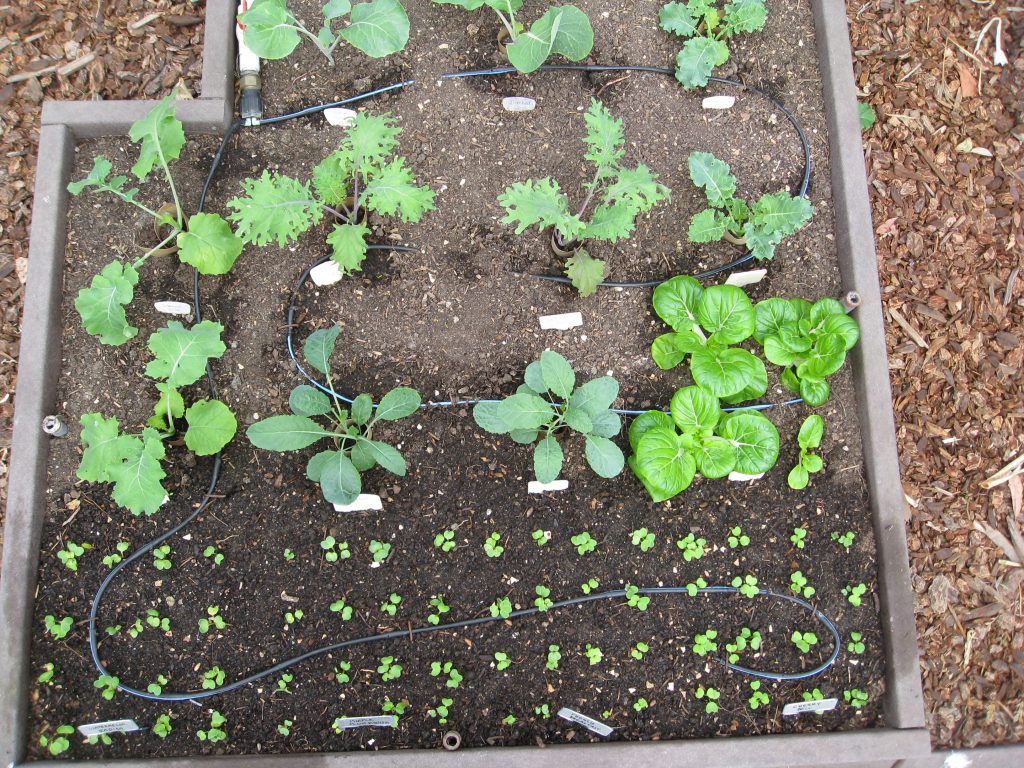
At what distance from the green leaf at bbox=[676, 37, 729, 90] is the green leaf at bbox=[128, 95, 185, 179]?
75.5 inches

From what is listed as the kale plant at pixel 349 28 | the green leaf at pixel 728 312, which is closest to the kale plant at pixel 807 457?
the green leaf at pixel 728 312

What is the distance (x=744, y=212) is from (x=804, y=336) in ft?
1.73

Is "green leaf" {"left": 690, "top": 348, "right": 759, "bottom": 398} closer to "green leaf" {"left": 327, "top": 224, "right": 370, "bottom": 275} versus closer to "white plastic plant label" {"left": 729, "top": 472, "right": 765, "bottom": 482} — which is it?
"white plastic plant label" {"left": 729, "top": 472, "right": 765, "bottom": 482}

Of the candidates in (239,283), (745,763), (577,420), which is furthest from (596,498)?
(239,283)

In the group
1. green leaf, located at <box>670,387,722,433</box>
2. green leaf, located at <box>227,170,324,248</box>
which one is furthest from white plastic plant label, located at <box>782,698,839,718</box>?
green leaf, located at <box>227,170,324,248</box>

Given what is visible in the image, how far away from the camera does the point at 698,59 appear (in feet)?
9.32

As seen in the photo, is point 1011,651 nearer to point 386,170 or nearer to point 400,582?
point 400,582

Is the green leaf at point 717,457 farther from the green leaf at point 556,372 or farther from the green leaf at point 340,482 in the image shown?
the green leaf at point 340,482

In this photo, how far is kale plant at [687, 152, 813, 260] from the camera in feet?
8.82

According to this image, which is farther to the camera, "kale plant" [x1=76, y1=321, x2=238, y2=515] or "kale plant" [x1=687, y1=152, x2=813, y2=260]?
"kale plant" [x1=687, y1=152, x2=813, y2=260]

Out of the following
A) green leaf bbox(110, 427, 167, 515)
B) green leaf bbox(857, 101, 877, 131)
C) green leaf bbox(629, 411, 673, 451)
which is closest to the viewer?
green leaf bbox(110, 427, 167, 515)

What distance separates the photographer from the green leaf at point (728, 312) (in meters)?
2.53

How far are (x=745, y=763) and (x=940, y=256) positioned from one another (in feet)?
7.38

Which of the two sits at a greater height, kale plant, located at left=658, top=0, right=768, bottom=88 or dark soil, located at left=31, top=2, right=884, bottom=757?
kale plant, located at left=658, top=0, right=768, bottom=88
